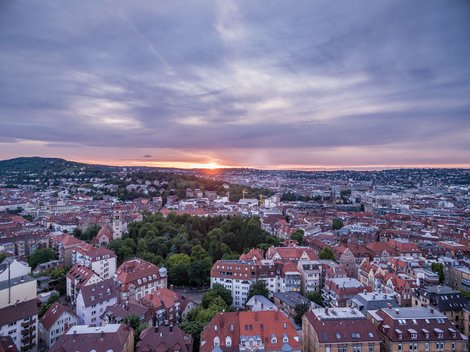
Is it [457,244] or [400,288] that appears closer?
[400,288]

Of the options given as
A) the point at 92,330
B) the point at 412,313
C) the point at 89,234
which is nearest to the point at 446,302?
the point at 412,313

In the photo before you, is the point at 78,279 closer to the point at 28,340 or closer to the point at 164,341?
the point at 28,340

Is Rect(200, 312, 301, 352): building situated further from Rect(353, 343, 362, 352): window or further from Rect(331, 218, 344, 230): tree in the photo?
Rect(331, 218, 344, 230): tree

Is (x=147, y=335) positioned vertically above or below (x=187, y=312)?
above

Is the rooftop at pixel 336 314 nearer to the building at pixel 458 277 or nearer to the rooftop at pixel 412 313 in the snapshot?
the rooftop at pixel 412 313

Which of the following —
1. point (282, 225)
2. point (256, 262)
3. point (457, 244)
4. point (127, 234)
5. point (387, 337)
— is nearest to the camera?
point (387, 337)

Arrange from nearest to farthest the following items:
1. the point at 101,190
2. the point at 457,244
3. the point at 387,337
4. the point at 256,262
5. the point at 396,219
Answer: the point at 387,337 → the point at 256,262 → the point at 457,244 → the point at 396,219 → the point at 101,190

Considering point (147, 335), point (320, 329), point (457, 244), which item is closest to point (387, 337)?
point (320, 329)

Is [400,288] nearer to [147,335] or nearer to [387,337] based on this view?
[387,337]
